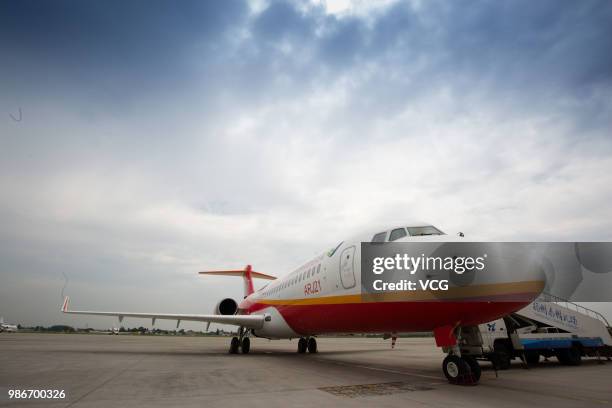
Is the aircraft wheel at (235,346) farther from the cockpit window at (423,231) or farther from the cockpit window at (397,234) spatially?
the cockpit window at (423,231)

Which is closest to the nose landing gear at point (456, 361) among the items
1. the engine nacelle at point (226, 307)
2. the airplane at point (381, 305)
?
the airplane at point (381, 305)

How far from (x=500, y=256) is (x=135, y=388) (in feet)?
21.0

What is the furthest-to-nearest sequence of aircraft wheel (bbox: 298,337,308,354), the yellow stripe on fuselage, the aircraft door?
1. aircraft wheel (bbox: 298,337,308,354)
2. the aircraft door
3. the yellow stripe on fuselage

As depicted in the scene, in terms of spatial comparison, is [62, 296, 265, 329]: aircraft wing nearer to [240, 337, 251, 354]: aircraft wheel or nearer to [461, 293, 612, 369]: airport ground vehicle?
[240, 337, 251, 354]: aircraft wheel

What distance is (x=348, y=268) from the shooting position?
8.62 meters

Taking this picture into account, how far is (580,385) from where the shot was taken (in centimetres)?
734

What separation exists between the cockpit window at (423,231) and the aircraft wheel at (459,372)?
2328 millimetres

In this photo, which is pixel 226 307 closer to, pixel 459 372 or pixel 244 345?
pixel 244 345

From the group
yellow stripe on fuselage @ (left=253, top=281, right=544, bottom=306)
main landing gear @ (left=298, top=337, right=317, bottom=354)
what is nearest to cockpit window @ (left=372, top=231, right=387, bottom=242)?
yellow stripe on fuselage @ (left=253, top=281, right=544, bottom=306)

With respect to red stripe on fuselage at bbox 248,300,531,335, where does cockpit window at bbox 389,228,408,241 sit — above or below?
above

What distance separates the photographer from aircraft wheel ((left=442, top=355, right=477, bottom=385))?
6.76 m

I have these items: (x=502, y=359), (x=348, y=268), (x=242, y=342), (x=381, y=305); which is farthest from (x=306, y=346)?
(x=381, y=305)

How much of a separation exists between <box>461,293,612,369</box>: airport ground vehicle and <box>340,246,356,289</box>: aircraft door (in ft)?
16.2

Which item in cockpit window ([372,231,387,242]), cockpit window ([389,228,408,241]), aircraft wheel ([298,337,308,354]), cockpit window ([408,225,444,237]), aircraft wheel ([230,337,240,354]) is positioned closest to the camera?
cockpit window ([408,225,444,237])
